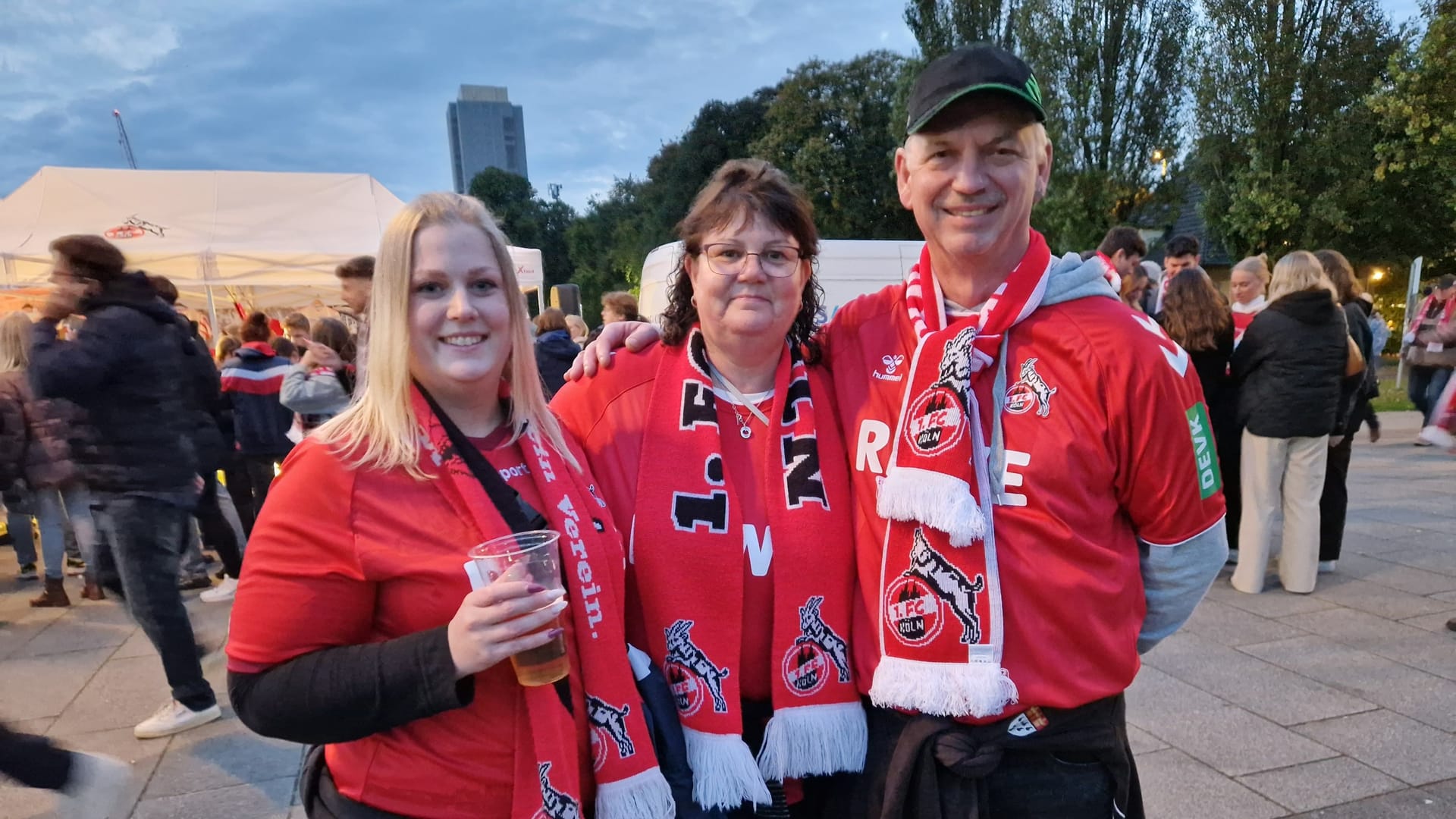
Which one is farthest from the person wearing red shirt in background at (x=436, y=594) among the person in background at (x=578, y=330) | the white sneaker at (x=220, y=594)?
the person in background at (x=578, y=330)

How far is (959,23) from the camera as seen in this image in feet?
88.4

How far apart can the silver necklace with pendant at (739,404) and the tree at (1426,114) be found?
17229mm

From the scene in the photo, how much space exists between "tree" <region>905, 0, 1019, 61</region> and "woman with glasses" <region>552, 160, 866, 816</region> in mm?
27267

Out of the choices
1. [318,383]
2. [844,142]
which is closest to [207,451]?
[318,383]

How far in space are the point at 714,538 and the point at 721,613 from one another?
16 cm

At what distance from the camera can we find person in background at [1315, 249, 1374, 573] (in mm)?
4980

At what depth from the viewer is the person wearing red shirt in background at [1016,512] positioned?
1476 millimetres

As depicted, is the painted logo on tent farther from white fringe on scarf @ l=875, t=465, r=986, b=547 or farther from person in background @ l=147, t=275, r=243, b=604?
white fringe on scarf @ l=875, t=465, r=986, b=547

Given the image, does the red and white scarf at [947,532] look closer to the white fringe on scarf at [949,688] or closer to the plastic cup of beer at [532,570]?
the white fringe on scarf at [949,688]

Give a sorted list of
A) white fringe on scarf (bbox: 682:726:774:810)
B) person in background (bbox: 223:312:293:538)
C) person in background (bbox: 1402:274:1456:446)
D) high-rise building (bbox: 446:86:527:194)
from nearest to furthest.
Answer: white fringe on scarf (bbox: 682:726:774:810) < person in background (bbox: 223:312:293:538) < person in background (bbox: 1402:274:1456:446) < high-rise building (bbox: 446:86:527:194)

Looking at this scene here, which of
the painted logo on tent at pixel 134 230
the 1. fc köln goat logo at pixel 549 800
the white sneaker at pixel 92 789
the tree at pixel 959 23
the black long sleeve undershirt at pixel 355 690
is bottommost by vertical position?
the white sneaker at pixel 92 789

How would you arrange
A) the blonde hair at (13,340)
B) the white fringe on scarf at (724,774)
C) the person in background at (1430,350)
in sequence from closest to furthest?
the white fringe on scarf at (724,774)
the blonde hair at (13,340)
the person in background at (1430,350)

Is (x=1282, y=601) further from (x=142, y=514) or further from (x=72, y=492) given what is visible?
(x=72, y=492)

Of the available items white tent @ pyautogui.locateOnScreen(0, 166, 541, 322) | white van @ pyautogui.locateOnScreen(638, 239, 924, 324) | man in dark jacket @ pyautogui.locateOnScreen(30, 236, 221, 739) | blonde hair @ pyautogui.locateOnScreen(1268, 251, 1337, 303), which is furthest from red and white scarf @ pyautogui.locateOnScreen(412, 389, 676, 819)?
white van @ pyautogui.locateOnScreen(638, 239, 924, 324)
